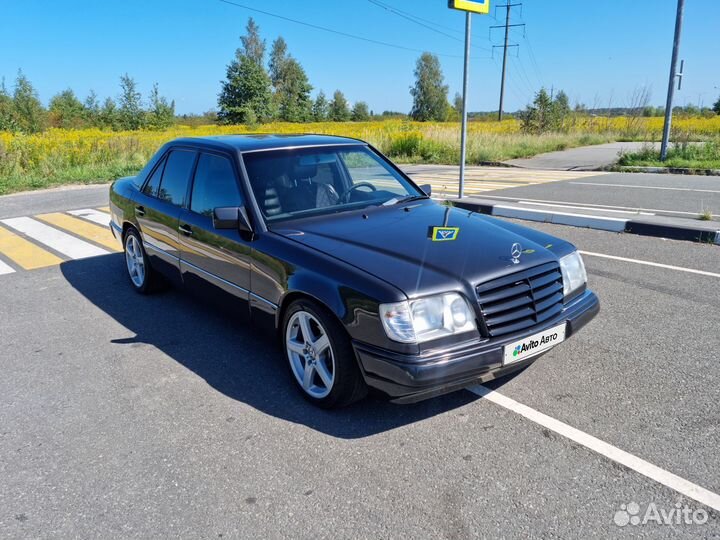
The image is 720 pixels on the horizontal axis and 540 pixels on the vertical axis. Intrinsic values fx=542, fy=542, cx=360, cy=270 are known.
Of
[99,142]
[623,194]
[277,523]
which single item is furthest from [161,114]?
[277,523]

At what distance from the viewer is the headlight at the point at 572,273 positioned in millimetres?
3467

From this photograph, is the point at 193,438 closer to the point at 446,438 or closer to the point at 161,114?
the point at 446,438

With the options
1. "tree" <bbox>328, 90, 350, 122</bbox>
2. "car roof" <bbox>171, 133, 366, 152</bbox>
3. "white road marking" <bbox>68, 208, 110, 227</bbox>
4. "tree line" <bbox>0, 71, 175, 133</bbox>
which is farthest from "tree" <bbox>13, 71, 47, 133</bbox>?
"tree" <bbox>328, 90, 350, 122</bbox>

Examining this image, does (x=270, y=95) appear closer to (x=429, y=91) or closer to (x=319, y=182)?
(x=429, y=91)

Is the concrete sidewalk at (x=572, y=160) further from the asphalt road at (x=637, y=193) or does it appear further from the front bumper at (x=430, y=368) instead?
the front bumper at (x=430, y=368)

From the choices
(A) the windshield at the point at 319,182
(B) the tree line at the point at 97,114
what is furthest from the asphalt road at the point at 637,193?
(B) the tree line at the point at 97,114

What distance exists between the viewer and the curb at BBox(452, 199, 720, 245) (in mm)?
7084

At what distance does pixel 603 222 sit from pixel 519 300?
5.69m

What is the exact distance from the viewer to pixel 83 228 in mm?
9258

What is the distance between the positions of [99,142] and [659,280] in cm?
2025

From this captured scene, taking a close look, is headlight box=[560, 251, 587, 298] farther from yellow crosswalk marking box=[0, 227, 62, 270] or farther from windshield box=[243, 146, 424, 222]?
yellow crosswalk marking box=[0, 227, 62, 270]

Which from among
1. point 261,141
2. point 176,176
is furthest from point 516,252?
point 176,176

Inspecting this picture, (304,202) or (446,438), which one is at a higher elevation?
(304,202)

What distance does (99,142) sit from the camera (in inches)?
803
